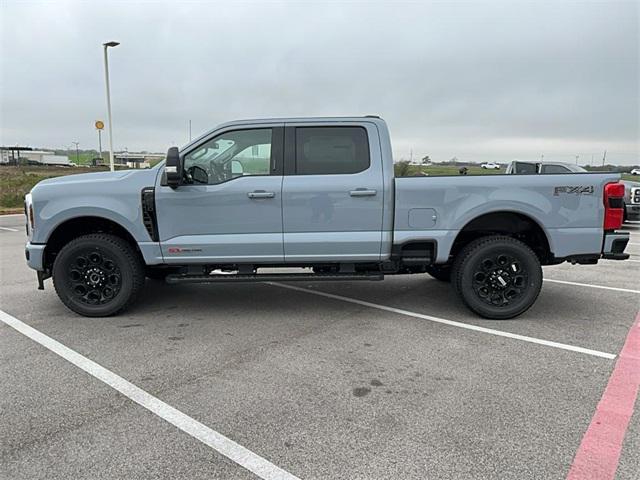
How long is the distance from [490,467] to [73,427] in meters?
2.46

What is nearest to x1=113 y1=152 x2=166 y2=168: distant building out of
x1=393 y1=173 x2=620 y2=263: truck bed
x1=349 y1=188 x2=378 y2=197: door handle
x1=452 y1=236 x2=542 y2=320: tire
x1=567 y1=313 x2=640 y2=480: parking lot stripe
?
x1=349 y1=188 x2=378 y2=197: door handle

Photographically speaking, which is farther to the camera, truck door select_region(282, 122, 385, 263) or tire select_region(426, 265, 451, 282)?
tire select_region(426, 265, 451, 282)

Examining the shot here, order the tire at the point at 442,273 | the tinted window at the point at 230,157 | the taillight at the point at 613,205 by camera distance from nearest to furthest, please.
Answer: the taillight at the point at 613,205 → the tinted window at the point at 230,157 → the tire at the point at 442,273

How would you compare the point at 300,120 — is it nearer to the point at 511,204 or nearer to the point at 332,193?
the point at 332,193

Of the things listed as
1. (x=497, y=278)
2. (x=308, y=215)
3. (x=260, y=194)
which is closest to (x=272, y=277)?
(x=308, y=215)

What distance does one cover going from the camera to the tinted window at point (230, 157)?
16.2ft

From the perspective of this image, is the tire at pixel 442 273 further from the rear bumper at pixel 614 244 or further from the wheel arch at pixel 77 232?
the wheel arch at pixel 77 232

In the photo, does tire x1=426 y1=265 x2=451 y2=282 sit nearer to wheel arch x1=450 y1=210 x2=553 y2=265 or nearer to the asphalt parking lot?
the asphalt parking lot

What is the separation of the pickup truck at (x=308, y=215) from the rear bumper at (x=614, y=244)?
1 cm

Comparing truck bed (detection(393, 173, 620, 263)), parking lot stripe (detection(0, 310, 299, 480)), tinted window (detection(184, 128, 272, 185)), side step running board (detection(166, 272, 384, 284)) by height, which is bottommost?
parking lot stripe (detection(0, 310, 299, 480))

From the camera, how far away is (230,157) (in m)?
4.98

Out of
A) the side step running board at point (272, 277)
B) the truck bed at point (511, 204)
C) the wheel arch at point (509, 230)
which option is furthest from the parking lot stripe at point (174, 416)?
the wheel arch at point (509, 230)

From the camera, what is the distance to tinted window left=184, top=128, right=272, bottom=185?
195 inches

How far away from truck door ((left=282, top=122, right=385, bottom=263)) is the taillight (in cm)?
224
